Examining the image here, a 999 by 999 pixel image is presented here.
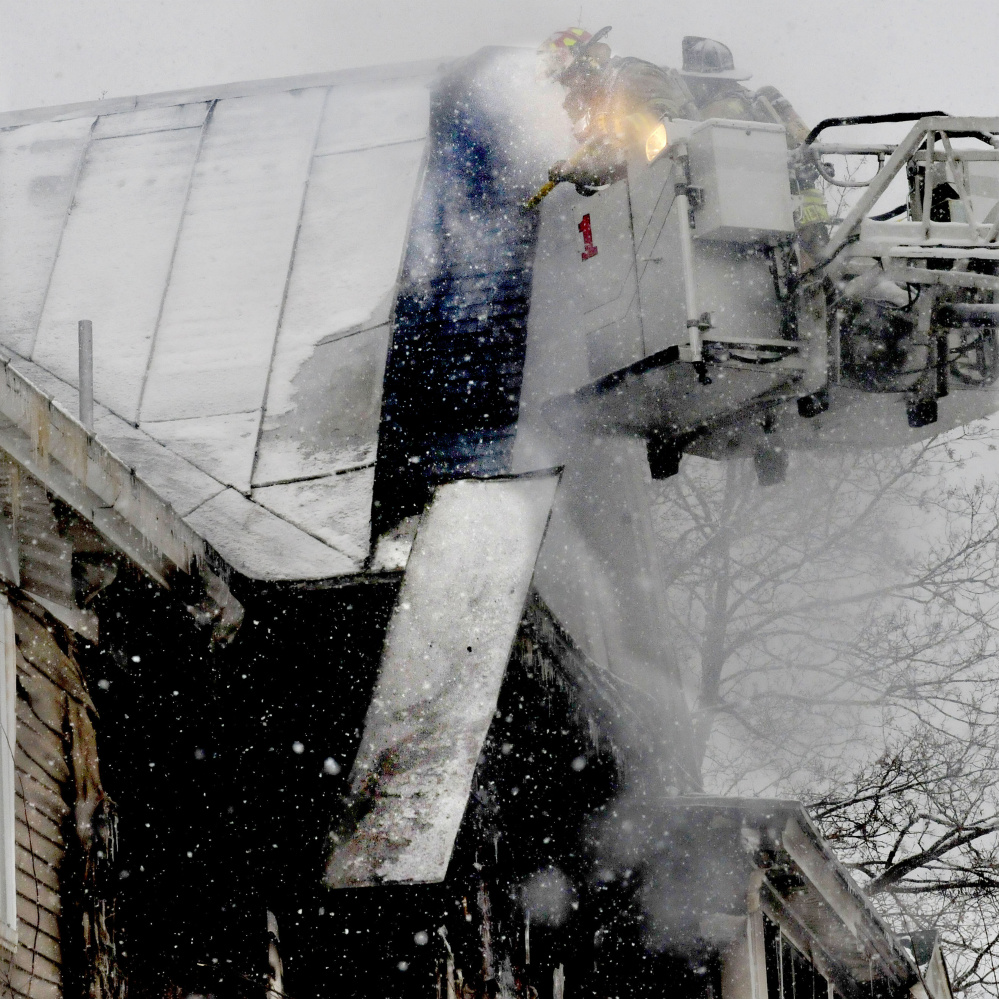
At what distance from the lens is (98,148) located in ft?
27.3

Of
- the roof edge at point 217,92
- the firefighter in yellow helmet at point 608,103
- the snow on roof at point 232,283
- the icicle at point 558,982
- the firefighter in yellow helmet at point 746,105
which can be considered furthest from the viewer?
the roof edge at point 217,92

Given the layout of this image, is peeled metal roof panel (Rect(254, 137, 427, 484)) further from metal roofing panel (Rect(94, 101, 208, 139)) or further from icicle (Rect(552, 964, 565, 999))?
icicle (Rect(552, 964, 565, 999))

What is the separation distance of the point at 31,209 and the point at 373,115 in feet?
7.70

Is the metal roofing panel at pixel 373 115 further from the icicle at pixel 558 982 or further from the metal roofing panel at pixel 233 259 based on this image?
the icicle at pixel 558 982

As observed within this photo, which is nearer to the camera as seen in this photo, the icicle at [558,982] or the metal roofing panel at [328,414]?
the metal roofing panel at [328,414]

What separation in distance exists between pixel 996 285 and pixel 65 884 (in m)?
6.15

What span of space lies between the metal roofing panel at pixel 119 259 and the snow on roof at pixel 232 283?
13 mm

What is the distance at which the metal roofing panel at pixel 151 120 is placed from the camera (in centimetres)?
854

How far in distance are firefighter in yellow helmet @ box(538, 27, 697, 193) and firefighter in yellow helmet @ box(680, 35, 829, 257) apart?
1.04 feet

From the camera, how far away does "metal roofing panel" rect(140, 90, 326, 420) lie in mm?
6281

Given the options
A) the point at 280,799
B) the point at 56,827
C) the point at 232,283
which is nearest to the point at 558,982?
the point at 280,799

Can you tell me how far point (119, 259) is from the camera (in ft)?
24.1

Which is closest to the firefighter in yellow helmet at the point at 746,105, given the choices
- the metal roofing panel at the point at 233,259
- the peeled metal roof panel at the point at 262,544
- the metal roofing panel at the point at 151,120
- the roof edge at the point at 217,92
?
the roof edge at the point at 217,92

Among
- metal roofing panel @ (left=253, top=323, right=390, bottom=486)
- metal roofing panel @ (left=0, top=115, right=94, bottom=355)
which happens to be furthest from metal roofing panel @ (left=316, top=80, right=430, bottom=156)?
metal roofing panel @ (left=253, top=323, right=390, bottom=486)
